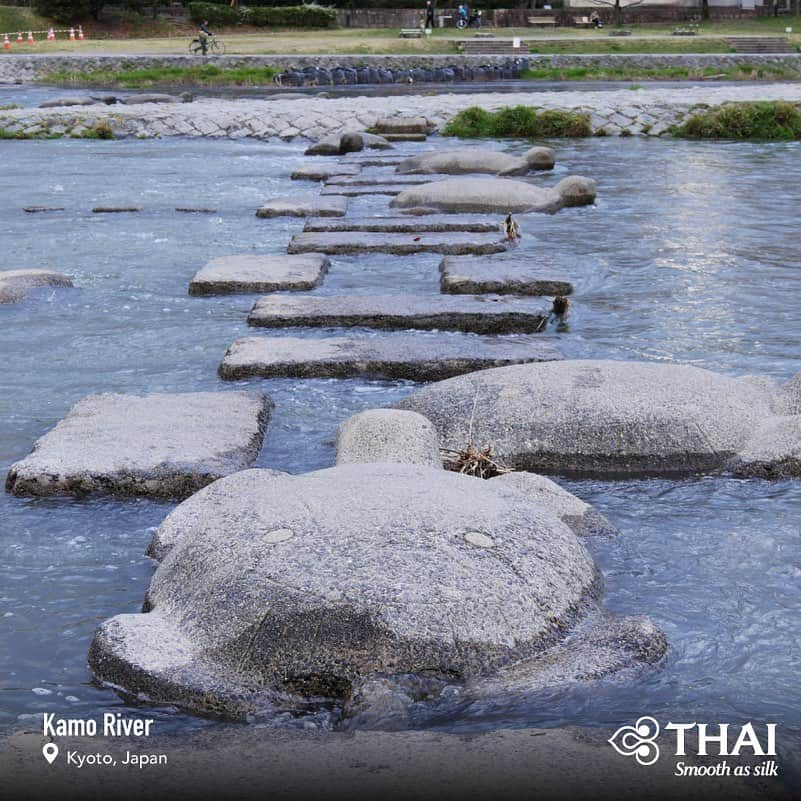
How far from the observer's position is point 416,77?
3272 cm

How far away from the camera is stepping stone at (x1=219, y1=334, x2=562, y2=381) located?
582 centimetres

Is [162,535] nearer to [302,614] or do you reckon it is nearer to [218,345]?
[302,614]

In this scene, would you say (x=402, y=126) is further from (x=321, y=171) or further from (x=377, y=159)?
(x=321, y=171)

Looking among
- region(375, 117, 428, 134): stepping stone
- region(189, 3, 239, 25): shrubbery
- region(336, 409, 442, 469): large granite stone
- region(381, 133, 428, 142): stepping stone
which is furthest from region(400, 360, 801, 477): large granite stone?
region(189, 3, 239, 25): shrubbery

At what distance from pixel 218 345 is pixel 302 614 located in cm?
364

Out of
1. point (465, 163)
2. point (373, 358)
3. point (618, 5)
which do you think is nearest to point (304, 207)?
point (465, 163)

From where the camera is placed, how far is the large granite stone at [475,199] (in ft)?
35.6

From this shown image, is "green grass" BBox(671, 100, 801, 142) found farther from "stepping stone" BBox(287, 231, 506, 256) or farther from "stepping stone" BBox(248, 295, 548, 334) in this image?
"stepping stone" BBox(248, 295, 548, 334)

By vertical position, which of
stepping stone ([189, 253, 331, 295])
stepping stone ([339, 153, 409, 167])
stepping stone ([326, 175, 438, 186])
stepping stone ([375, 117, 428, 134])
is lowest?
stepping stone ([189, 253, 331, 295])

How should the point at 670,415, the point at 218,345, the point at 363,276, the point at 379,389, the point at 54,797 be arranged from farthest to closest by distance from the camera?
the point at 363,276
the point at 218,345
the point at 379,389
the point at 670,415
the point at 54,797

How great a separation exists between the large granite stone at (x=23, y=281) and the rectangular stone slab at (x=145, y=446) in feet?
8.47

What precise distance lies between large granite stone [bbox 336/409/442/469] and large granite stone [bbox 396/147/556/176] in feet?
30.4

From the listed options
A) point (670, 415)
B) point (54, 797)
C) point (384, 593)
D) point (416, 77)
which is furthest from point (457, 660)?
point (416, 77)

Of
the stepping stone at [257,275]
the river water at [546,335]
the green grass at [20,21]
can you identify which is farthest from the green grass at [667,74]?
the green grass at [20,21]
